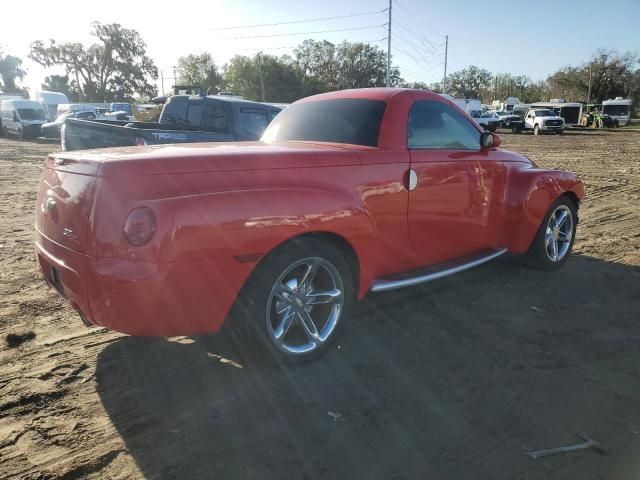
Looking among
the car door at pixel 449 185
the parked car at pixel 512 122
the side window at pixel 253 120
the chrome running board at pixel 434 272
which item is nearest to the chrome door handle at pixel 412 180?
the car door at pixel 449 185

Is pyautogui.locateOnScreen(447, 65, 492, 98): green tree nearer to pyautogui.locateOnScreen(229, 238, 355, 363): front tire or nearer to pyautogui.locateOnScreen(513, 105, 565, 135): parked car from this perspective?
pyautogui.locateOnScreen(513, 105, 565, 135): parked car

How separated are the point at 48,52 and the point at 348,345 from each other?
315 ft

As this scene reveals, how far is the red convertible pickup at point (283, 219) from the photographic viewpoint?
244 cm

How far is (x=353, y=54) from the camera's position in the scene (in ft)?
276

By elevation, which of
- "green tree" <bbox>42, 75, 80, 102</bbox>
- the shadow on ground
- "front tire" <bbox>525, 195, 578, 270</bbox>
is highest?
"green tree" <bbox>42, 75, 80, 102</bbox>

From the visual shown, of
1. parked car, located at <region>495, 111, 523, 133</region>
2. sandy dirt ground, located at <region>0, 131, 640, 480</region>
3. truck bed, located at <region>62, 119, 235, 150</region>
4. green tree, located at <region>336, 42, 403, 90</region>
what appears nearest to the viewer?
sandy dirt ground, located at <region>0, 131, 640, 480</region>

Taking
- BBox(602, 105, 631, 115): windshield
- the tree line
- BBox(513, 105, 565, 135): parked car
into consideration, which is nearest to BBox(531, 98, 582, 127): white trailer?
BBox(602, 105, 631, 115): windshield

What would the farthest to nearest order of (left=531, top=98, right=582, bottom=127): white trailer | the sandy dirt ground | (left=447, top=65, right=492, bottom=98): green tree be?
(left=447, top=65, right=492, bottom=98): green tree < (left=531, top=98, right=582, bottom=127): white trailer < the sandy dirt ground

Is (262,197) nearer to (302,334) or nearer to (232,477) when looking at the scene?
(302,334)

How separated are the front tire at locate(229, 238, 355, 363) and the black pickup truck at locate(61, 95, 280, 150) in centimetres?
501

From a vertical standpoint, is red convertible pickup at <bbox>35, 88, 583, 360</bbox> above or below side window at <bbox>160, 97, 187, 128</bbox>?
below

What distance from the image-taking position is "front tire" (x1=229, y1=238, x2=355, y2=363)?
280 cm

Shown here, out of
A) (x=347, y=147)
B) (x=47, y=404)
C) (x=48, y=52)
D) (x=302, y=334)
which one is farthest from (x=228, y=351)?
(x=48, y=52)

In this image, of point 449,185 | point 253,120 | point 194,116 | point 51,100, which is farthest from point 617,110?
point 449,185
